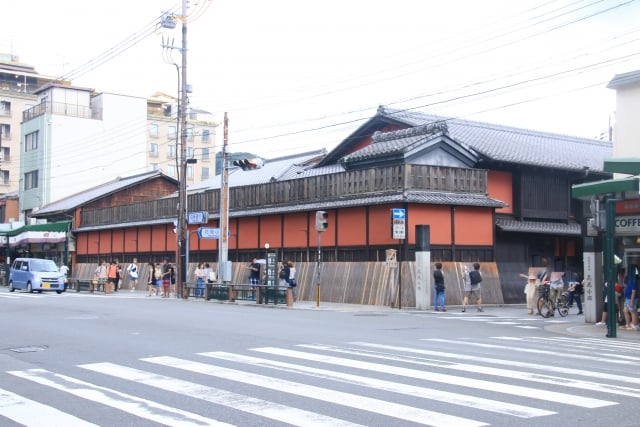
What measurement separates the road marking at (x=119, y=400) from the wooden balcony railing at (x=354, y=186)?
19.8m

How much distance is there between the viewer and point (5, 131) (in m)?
88.4

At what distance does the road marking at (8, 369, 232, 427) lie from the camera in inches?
301

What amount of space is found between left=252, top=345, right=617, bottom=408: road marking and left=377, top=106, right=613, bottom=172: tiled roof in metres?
21.2

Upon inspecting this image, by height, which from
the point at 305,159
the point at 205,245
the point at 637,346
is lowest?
the point at 637,346

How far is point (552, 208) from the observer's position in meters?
35.4

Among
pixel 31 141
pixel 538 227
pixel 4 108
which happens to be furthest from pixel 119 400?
pixel 4 108

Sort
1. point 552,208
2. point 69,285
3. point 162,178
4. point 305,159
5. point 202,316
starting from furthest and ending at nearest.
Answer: point 162,178
point 305,159
point 69,285
point 552,208
point 202,316

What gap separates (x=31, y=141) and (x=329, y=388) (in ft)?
224

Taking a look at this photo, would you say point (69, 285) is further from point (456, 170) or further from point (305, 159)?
point (456, 170)

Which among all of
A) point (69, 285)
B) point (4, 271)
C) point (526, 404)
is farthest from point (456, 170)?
point (4, 271)

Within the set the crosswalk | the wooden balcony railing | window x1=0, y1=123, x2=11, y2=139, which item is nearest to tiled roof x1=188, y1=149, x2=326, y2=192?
the wooden balcony railing

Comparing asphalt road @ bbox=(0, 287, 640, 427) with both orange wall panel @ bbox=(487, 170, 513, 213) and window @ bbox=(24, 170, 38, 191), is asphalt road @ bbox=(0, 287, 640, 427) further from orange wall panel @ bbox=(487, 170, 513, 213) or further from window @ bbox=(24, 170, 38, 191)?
window @ bbox=(24, 170, 38, 191)

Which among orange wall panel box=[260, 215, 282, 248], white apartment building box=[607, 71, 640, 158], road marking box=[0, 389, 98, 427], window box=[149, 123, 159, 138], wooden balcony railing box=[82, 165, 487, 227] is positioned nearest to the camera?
road marking box=[0, 389, 98, 427]

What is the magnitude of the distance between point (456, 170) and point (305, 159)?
A: 19.7 metres
